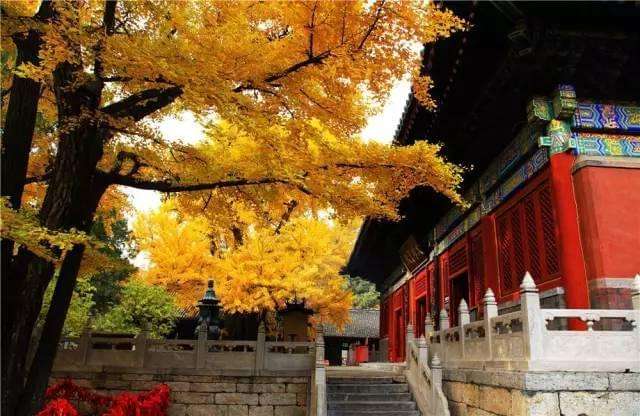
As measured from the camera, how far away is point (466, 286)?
455 inches

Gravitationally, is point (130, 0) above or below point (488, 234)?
above

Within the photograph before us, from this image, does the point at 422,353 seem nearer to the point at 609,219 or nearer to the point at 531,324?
the point at 609,219

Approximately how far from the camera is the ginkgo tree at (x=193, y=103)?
5.71 meters

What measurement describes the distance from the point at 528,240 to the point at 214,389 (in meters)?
8.37

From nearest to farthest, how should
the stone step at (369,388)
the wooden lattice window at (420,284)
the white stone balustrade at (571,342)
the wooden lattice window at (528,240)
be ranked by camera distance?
the white stone balustrade at (571,342)
the wooden lattice window at (528,240)
the stone step at (369,388)
the wooden lattice window at (420,284)

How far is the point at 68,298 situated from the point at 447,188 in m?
6.00

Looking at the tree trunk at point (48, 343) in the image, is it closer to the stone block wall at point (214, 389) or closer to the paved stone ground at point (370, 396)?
the paved stone ground at point (370, 396)

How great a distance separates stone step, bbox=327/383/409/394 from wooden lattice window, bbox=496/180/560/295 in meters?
3.15

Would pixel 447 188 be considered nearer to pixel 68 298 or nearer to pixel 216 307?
pixel 68 298

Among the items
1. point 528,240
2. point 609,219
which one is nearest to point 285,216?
point 528,240

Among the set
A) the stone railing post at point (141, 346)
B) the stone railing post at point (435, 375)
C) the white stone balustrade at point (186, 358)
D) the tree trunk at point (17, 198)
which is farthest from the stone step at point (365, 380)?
the tree trunk at point (17, 198)

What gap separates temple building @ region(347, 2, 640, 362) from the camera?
247 inches

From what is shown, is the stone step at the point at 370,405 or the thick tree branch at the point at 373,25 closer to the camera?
the thick tree branch at the point at 373,25

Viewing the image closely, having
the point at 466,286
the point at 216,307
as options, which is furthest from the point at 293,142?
the point at 216,307
